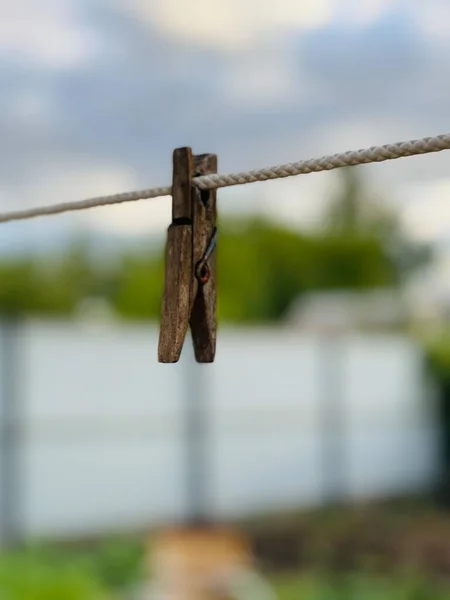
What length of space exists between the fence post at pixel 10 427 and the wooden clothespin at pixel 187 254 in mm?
5918

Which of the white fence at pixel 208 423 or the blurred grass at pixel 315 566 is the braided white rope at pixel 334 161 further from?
the white fence at pixel 208 423

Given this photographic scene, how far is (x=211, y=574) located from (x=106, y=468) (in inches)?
62.1

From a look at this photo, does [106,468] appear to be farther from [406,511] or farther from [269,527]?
[406,511]

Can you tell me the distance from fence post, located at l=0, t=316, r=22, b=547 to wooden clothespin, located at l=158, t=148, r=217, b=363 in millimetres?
5918

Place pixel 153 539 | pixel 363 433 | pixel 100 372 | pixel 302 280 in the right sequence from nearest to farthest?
1. pixel 153 539
2. pixel 100 372
3. pixel 363 433
4. pixel 302 280

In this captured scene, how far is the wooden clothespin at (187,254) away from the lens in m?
0.80

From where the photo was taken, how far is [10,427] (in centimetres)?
662

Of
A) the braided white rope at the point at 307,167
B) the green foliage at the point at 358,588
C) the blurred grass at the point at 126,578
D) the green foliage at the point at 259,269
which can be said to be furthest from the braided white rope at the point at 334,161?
the green foliage at the point at 259,269

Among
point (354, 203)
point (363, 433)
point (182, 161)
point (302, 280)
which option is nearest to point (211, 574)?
point (363, 433)

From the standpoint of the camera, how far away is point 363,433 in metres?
8.77

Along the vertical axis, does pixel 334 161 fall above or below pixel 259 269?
below

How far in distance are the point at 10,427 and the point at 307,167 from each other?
6.09m

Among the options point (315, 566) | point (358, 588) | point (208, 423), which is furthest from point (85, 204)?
point (208, 423)

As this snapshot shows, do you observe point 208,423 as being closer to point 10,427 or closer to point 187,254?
point 10,427
